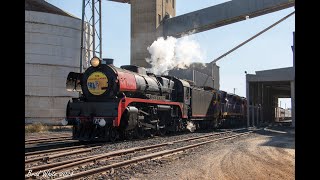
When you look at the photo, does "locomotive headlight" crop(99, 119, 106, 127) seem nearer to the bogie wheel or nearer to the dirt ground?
the bogie wheel

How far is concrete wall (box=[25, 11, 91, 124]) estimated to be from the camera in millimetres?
35688

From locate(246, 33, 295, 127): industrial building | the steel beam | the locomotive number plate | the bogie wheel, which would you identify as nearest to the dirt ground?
the bogie wheel

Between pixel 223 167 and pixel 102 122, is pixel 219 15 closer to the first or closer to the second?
pixel 102 122

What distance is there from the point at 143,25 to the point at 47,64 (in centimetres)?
1163

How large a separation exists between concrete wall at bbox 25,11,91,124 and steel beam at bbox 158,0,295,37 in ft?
37.0

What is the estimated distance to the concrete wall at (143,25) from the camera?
3938 centimetres

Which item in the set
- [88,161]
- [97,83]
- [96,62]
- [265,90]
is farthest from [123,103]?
[265,90]

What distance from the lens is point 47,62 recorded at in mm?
36750

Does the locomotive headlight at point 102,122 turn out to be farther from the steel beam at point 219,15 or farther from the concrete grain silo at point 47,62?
the steel beam at point 219,15

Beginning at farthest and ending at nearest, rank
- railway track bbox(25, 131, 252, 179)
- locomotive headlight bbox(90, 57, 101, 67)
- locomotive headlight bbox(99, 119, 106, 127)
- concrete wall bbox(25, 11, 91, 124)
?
1. concrete wall bbox(25, 11, 91, 124)
2. locomotive headlight bbox(90, 57, 101, 67)
3. locomotive headlight bbox(99, 119, 106, 127)
4. railway track bbox(25, 131, 252, 179)

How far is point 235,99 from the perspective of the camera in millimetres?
34656
